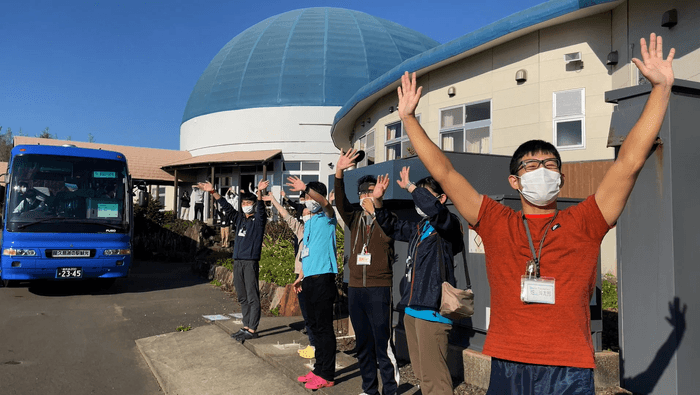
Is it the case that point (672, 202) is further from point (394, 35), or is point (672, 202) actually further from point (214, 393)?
point (394, 35)

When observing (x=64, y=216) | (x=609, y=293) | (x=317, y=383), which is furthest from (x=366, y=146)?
(x=317, y=383)

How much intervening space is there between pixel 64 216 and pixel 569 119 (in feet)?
36.7

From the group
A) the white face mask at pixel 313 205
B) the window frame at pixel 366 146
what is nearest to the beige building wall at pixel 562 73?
the window frame at pixel 366 146

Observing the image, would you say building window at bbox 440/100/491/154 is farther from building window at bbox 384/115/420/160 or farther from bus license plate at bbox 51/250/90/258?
bus license plate at bbox 51/250/90/258

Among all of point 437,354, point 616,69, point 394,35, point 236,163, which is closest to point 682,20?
point 616,69

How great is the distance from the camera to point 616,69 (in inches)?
409

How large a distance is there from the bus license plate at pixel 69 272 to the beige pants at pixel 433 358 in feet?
31.2

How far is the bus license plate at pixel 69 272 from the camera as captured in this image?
1091 cm

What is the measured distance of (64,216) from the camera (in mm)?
11188

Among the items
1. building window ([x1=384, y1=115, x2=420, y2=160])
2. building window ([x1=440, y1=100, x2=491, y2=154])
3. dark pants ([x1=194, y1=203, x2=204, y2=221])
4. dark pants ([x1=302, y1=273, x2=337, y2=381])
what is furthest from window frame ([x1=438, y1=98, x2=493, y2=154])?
dark pants ([x1=194, y1=203, x2=204, y2=221])

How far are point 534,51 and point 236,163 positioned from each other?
67.1 ft

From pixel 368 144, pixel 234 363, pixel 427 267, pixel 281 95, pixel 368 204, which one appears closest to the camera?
pixel 427 267

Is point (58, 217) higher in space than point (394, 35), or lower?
lower

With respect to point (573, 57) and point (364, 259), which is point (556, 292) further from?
point (573, 57)
